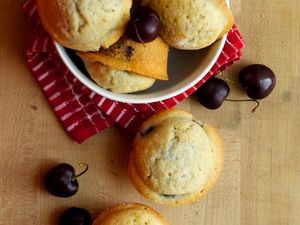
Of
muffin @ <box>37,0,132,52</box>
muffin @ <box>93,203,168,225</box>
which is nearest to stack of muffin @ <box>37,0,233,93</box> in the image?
muffin @ <box>37,0,132,52</box>

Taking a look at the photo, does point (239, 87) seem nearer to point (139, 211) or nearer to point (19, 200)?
point (139, 211)

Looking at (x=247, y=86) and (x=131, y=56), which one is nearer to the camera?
(x=131, y=56)

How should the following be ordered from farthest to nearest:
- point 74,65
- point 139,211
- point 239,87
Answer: point 239,87 < point 139,211 < point 74,65

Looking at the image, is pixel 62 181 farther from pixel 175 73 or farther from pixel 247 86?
pixel 247 86

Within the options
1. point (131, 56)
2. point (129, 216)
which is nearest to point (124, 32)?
point (131, 56)

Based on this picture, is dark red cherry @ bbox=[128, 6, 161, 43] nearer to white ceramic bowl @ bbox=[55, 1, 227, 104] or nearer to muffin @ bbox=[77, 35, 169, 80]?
muffin @ bbox=[77, 35, 169, 80]

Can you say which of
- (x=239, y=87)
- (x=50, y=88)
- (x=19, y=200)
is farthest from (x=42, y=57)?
(x=239, y=87)
